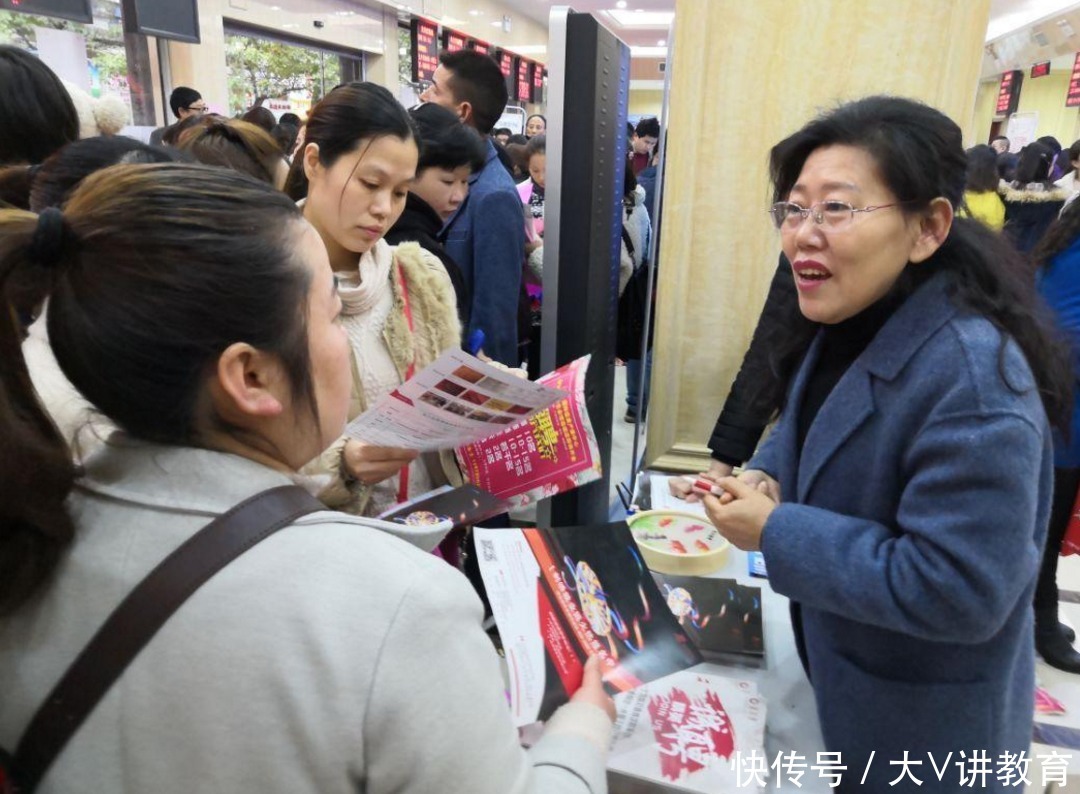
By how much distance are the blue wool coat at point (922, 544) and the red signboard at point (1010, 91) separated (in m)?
17.0

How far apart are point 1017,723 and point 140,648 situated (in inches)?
43.7

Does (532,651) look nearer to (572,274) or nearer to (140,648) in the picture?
(140,648)

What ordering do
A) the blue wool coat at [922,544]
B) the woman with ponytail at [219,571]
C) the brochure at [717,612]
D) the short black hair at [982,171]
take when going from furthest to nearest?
1. the short black hair at [982,171]
2. the brochure at [717,612]
3. the blue wool coat at [922,544]
4. the woman with ponytail at [219,571]

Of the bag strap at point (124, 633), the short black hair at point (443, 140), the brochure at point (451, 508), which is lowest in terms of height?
the brochure at point (451, 508)

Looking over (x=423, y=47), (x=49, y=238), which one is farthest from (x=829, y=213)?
(x=423, y=47)

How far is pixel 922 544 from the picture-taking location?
887mm

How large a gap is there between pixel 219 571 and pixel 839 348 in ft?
3.08

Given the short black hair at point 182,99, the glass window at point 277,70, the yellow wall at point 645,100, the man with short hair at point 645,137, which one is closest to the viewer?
the short black hair at point 182,99

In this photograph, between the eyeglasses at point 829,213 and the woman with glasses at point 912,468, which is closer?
the woman with glasses at point 912,468

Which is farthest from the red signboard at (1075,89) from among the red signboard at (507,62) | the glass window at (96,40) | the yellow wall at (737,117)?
the glass window at (96,40)

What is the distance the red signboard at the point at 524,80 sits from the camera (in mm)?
12258

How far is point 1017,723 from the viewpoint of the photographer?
3.45 ft

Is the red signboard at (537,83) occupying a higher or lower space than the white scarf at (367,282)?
higher

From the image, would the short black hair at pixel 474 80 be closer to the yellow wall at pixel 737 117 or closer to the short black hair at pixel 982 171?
the yellow wall at pixel 737 117
